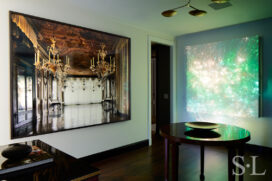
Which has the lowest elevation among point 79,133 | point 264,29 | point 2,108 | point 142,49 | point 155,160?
point 155,160

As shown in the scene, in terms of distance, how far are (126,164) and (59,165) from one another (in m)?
2.19

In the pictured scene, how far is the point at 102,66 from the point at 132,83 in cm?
79

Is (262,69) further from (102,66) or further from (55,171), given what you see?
(55,171)

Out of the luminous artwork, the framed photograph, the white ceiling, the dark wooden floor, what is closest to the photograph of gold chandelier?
the framed photograph

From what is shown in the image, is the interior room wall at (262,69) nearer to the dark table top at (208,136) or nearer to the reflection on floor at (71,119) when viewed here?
the dark table top at (208,136)

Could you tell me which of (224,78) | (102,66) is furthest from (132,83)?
(224,78)

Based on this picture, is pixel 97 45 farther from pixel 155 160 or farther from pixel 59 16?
pixel 155 160

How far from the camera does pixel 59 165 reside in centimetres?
107

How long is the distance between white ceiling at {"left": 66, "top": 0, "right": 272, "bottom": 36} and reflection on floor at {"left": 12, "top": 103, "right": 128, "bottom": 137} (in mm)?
1532

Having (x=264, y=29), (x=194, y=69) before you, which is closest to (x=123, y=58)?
(x=194, y=69)

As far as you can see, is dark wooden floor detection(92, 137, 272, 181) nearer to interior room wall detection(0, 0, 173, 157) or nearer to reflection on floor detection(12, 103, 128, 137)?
interior room wall detection(0, 0, 173, 157)

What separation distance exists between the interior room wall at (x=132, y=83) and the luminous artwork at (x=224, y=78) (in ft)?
3.28

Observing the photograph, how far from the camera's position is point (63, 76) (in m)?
2.79

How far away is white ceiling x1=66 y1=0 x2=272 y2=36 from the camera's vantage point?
2.79m
